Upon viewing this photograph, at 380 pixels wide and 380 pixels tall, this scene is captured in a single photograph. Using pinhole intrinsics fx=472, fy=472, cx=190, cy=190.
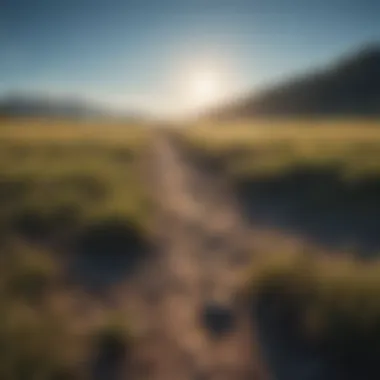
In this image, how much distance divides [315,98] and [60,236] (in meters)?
3.40

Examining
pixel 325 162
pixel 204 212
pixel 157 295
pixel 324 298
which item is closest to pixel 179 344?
pixel 157 295

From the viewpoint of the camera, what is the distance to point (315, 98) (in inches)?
226

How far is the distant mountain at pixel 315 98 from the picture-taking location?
4.33 meters

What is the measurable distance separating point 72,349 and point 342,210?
3.18 m

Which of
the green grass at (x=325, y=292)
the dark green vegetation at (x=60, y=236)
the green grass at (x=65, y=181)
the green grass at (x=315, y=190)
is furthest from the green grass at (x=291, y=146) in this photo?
the green grass at (x=325, y=292)

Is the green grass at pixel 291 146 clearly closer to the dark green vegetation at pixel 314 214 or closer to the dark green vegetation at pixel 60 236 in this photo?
the dark green vegetation at pixel 314 214

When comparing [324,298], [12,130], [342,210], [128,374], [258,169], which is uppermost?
[12,130]

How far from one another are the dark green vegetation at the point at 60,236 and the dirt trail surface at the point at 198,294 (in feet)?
0.88

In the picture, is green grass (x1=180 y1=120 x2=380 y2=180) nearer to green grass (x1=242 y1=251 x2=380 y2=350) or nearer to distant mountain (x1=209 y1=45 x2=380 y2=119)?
distant mountain (x1=209 y1=45 x2=380 y2=119)

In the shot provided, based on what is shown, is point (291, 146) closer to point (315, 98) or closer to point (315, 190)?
point (315, 98)

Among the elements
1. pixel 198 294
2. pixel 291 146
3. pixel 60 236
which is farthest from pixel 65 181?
pixel 291 146

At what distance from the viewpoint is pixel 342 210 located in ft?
16.3

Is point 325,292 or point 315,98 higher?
point 315,98

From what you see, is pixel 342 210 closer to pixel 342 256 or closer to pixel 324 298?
pixel 342 256
